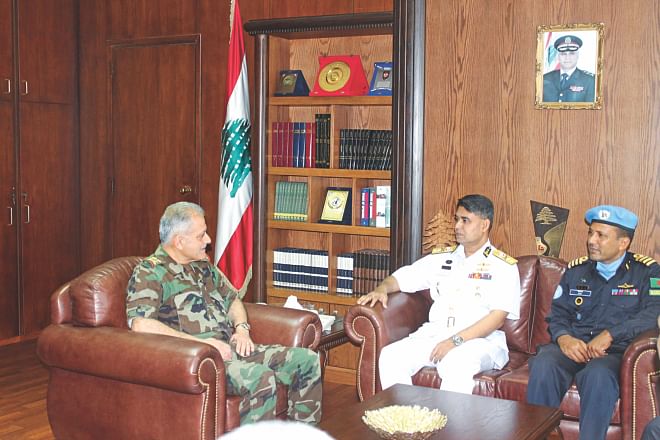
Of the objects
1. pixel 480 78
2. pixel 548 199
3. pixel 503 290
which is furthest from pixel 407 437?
pixel 480 78

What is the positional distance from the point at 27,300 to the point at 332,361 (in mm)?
2369

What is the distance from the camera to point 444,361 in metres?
3.70

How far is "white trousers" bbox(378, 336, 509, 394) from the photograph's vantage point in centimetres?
366

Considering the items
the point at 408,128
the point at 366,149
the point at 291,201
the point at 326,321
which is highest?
the point at 408,128

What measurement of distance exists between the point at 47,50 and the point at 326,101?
7.86ft

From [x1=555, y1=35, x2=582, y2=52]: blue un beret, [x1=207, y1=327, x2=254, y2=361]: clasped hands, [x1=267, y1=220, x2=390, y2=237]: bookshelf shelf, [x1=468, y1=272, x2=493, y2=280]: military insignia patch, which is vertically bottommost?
[x1=207, y1=327, x2=254, y2=361]: clasped hands

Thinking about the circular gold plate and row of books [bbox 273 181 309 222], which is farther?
row of books [bbox 273 181 309 222]

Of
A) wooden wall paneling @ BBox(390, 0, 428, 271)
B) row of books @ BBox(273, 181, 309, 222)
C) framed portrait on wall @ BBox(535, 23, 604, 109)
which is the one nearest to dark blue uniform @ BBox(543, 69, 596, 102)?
framed portrait on wall @ BBox(535, 23, 604, 109)

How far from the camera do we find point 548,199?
4.37 metres

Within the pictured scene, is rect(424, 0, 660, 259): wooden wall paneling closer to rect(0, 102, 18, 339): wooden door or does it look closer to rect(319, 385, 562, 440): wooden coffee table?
rect(319, 385, 562, 440): wooden coffee table

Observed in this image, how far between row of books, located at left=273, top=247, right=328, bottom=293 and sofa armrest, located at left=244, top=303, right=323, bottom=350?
1.27 m

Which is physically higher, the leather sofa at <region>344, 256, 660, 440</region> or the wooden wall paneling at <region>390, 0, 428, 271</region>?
the wooden wall paneling at <region>390, 0, 428, 271</region>

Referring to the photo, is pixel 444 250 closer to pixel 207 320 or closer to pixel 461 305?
pixel 461 305

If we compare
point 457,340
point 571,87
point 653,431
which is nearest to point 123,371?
point 457,340
